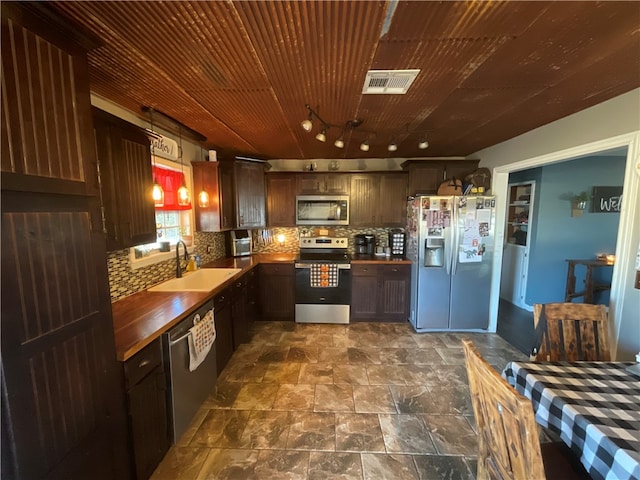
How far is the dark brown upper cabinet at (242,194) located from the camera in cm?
359

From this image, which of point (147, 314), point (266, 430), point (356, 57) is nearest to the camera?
point (356, 57)

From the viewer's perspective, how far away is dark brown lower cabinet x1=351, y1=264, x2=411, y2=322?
3.84m

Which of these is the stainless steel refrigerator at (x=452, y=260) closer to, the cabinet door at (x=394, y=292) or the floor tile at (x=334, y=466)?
the cabinet door at (x=394, y=292)

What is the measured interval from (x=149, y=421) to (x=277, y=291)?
2.36 metres

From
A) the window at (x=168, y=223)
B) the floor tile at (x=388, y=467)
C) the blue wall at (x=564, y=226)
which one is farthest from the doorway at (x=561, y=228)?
the window at (x=168, y=223)

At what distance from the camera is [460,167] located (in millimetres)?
3879

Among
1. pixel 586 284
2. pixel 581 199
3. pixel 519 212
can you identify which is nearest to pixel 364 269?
pixel 519 212

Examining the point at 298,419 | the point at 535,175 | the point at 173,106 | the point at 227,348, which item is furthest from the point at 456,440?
the point at 535,175

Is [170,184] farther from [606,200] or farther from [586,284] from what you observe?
[606,200]

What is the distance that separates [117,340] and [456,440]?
2.29 meters

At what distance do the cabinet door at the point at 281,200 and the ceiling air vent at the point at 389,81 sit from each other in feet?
7.97

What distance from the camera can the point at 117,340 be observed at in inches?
59.3

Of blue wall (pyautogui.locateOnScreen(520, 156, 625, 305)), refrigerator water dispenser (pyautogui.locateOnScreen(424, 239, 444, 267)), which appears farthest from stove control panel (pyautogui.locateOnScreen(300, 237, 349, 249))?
blue wall (pyautogui.locateOnScreen(520, 156, 625, 305))

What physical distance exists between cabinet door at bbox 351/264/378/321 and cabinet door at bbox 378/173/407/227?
83 cm
